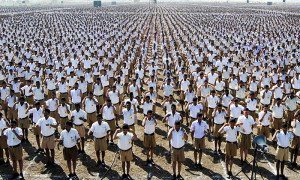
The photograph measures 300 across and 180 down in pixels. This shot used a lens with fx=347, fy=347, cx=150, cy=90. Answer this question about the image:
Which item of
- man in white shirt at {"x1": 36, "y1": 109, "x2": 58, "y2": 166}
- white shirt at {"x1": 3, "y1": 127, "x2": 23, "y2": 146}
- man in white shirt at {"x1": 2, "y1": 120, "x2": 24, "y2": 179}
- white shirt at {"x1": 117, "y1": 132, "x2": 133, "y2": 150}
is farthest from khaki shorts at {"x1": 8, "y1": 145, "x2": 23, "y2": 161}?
white shirt at {"x1": 117, "y1": 132, "x2": 133, "y2": 150}

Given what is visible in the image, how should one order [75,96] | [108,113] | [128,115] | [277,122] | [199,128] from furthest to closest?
[75,96] → [277,122] → [108,113] → [128,115] → [199,128]

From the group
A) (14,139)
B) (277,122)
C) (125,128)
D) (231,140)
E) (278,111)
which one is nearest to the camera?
(125,128)

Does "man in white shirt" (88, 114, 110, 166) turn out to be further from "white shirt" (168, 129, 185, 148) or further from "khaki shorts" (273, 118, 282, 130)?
"khaki shorts" (273, 118, 282, 130)

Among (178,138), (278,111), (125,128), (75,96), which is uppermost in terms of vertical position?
(125,128)

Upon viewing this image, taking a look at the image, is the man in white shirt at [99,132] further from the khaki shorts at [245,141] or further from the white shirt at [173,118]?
the khaki shorts at [245,141]

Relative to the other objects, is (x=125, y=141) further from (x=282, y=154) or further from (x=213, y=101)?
(x=213, y=101)

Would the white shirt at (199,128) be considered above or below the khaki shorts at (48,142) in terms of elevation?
above

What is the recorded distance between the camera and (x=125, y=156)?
32.9ft

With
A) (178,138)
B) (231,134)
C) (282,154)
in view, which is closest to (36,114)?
(178,138)

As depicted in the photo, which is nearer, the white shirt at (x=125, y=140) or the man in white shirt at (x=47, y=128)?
the white shirt at (x=125, y=140)

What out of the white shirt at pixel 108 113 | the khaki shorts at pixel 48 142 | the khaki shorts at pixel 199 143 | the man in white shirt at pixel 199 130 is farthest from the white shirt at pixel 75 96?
the khaki shorts at pixel 199 143

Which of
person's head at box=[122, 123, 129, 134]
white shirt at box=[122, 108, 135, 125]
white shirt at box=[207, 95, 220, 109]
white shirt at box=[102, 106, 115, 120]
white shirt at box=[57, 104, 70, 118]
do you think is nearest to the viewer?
person's head at box=[122, 123, 129, 134]

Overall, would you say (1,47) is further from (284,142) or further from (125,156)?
(284,142)

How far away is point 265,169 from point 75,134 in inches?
236
